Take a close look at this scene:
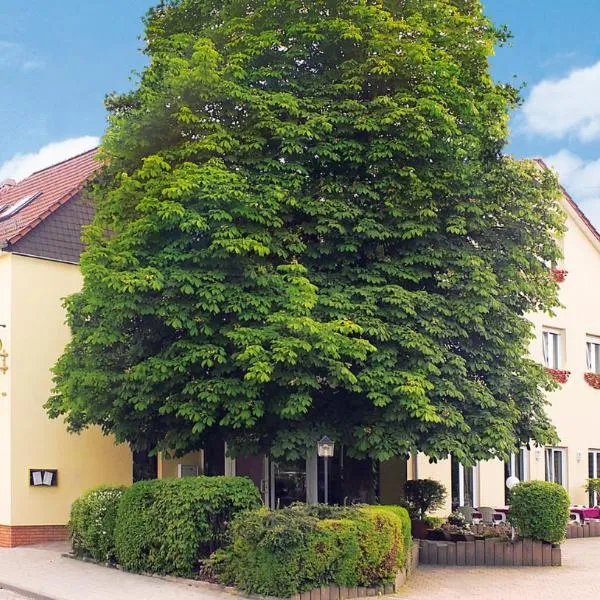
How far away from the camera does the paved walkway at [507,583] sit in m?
13.1

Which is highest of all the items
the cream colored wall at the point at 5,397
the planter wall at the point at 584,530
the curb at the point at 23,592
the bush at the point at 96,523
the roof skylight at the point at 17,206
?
the roof skylight at the point at 17,206

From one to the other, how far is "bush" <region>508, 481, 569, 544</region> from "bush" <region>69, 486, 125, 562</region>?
6.35 m

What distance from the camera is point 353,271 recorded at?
53.6ft

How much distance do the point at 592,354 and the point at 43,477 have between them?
1651 centimetres

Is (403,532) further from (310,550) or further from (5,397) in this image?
(5,397)

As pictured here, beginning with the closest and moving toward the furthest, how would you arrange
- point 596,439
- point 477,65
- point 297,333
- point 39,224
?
point 297,333 < point 477,65 < point 39,224 < point 596,439

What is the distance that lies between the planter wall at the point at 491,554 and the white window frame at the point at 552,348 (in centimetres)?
1122

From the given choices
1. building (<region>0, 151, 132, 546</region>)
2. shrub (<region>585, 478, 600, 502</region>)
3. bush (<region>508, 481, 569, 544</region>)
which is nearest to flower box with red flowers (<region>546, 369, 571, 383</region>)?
shrub (<region>585, 478, 600, 502</region>)

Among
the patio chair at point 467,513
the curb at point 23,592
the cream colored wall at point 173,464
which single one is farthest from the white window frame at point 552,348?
the curb at point 23,592

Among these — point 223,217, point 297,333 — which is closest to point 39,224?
point 223,217

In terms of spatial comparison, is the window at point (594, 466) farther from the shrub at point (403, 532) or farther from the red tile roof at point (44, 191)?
the red tile roof at point (44, 191)

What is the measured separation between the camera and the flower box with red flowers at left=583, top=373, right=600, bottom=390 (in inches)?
1097

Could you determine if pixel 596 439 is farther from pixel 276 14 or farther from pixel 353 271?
pixel 276 14

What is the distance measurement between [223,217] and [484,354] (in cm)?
494
